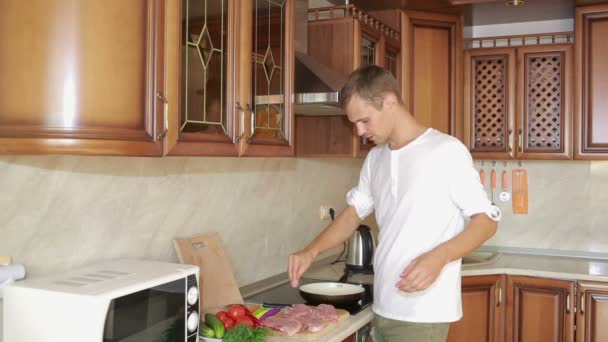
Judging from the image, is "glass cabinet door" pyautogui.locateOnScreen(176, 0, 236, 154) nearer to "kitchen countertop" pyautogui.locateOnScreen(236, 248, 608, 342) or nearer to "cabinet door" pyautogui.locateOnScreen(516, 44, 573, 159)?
"kitchen countertop" pyautogui.locateOnScreen(236, 248, 608, 342)

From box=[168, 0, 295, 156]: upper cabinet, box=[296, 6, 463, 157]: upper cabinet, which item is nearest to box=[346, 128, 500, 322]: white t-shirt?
box=[168, 0, 295, 156]: upper cabinet

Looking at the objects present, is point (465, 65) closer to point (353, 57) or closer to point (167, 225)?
point (353, 57)

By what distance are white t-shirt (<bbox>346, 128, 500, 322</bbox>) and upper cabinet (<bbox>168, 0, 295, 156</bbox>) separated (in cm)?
44

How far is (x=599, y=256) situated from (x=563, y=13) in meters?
1.44

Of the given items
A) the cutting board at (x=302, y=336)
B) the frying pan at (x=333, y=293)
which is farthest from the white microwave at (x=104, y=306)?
the frying pan at (x=333, y=293)

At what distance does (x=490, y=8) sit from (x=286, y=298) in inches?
83.1

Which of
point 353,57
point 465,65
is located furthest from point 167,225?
point 465,65

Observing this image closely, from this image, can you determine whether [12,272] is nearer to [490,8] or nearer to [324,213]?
[324,213]

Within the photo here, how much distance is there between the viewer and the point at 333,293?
2.37 metres

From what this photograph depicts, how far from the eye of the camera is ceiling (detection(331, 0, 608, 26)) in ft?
10.8

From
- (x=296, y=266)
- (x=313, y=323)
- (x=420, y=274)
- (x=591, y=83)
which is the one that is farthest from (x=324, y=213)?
(x=591, y=83)

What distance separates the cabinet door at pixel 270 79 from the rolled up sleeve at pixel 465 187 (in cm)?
57

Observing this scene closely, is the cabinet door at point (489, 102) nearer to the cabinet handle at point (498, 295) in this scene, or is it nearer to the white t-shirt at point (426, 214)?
the cabinet handle at point (498, 295)

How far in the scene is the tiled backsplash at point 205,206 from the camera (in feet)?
5.28
